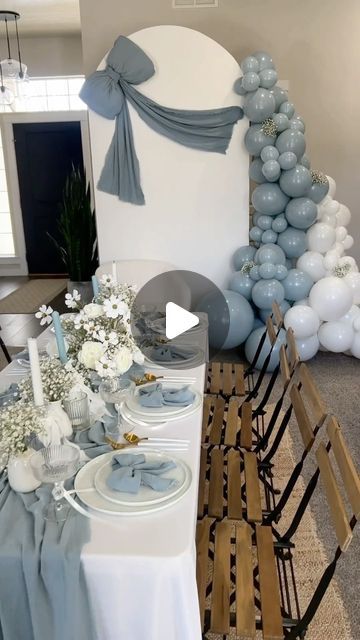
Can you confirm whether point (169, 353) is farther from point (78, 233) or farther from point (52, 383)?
point (78, 233)

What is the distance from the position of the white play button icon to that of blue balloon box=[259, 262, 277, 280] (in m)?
0.80

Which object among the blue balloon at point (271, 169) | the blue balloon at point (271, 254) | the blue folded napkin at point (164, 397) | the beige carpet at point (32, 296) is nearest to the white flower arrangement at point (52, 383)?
the blue folded napkin at point (164, 397)

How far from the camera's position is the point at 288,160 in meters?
3.20

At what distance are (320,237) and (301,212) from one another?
25 cm

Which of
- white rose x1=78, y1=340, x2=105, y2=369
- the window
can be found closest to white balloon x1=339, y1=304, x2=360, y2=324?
white rose x1=78, y1=340, x2=105, y2=369

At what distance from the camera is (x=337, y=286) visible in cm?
325

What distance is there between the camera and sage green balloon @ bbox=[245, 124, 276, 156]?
3.31m

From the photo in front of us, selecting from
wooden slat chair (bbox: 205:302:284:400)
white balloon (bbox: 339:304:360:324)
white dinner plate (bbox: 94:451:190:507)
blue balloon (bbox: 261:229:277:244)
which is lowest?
white balloon (bbox: 339:304:360:324)

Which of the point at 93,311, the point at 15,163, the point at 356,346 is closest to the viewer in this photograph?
the point at 93,311

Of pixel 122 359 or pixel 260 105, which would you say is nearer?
pixel 122 359

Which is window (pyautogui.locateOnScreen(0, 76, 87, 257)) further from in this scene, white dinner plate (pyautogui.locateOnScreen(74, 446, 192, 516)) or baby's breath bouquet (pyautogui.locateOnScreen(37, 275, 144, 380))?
white dinner plate (pyautogui.locateOnScreen(74, 446, 192, 516))

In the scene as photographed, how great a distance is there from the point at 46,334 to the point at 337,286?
1.88 meters

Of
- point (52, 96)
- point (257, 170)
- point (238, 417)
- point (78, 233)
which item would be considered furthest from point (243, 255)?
point (52, 96)

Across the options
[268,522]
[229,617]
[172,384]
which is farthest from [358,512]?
[172,384]
